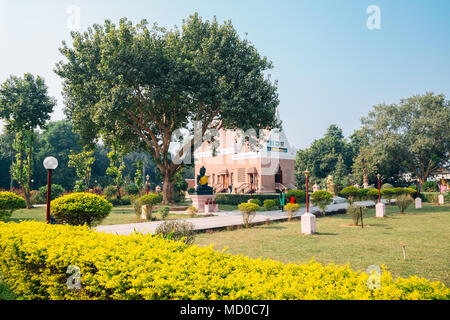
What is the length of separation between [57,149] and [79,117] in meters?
29.0

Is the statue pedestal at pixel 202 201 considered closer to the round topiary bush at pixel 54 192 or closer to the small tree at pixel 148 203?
the small tree at pixel 148 203

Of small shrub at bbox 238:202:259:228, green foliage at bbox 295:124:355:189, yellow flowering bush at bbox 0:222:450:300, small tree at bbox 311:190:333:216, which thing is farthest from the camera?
green foliage at bbox 295:124:355:189

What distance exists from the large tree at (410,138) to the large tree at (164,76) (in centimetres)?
2210

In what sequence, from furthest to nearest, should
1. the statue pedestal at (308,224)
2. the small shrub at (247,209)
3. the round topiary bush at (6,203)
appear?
the small shrub at (247,209), the round topiary bush at (6,203), the statue pedestal at (308,224)

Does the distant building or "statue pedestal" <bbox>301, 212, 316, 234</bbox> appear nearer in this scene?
"statue pedestal" <bbox>301, 212, 316, 234</bbox>

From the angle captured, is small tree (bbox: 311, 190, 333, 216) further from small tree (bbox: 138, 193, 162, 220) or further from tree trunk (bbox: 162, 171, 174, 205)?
tree trunk (bbox: 162, 171, 174, 205)

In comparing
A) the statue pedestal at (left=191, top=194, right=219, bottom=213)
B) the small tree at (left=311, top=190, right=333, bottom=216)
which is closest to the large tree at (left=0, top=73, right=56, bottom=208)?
the statue pedestal at (left=191, top=194, right=219, bottom=213)

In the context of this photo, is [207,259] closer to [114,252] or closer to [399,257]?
[114,252]

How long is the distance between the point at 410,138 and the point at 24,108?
42167 mm

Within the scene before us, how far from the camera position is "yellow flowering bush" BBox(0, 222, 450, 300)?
8.65 feet

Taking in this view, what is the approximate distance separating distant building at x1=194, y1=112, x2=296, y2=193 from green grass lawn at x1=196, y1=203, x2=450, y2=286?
945 inches

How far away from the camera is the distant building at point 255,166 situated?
38812 mm

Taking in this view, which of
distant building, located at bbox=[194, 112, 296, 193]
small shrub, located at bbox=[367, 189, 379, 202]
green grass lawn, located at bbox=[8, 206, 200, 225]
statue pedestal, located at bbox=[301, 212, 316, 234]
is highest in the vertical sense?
distant building, located at bbox=[194, 112, 296, 193]

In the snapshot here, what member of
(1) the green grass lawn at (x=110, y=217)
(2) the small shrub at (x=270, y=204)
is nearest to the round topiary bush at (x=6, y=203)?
(1) the green grass lawn at (x=110, y=217)
